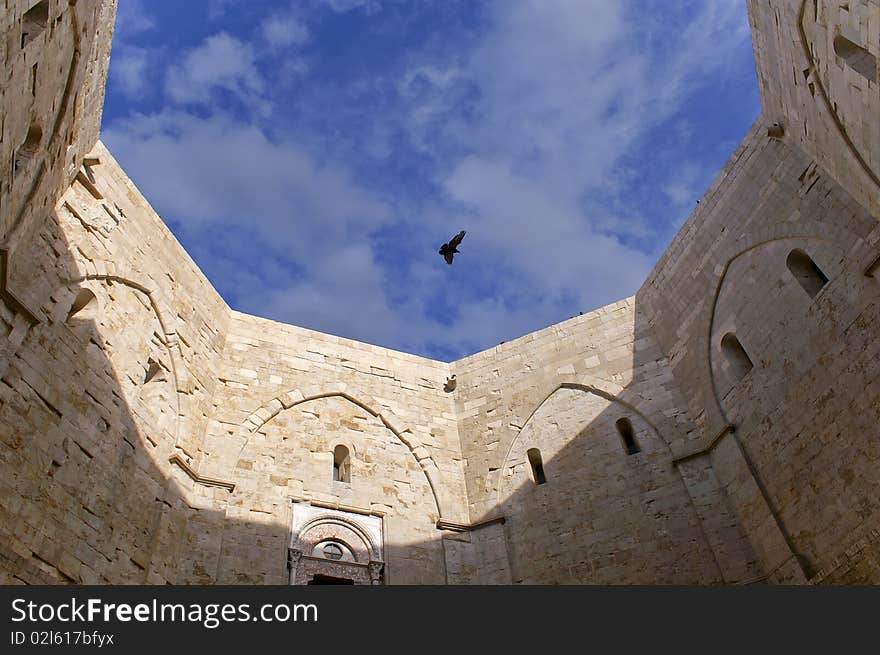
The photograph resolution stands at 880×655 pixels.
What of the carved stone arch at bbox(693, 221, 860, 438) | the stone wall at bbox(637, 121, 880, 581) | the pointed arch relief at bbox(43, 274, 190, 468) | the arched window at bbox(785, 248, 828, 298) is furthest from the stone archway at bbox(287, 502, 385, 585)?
the arched window at bbox(785, 248, 828, 298)

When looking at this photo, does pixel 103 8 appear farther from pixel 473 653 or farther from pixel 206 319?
pixel 473 653

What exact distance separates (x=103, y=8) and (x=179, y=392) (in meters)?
4.76

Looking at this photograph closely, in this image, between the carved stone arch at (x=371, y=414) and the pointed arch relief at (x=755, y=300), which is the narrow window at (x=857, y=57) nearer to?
the pointed arch relief at (x=755, y=300)

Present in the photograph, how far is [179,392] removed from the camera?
1002 cm

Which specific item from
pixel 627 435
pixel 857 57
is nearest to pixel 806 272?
pixel 857 57

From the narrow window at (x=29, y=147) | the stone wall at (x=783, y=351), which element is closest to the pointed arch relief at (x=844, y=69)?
the stone wall at (x=783, y=351)

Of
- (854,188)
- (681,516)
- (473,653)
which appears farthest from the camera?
(681,516)

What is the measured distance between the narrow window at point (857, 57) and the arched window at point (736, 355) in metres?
3.97

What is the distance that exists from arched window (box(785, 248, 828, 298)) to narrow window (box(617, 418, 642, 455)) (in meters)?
3.22

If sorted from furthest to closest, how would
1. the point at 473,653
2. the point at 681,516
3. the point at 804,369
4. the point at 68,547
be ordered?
the point at 681,516 < the point at 804,369 < the point at 68,547 < the point at 473,653

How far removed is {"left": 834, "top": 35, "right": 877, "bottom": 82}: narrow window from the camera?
689cm

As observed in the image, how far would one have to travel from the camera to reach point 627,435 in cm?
1109

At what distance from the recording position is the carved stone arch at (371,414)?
10789 millimetres

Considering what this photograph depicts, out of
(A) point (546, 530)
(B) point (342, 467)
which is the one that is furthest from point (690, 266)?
(B) point (342, 467)
